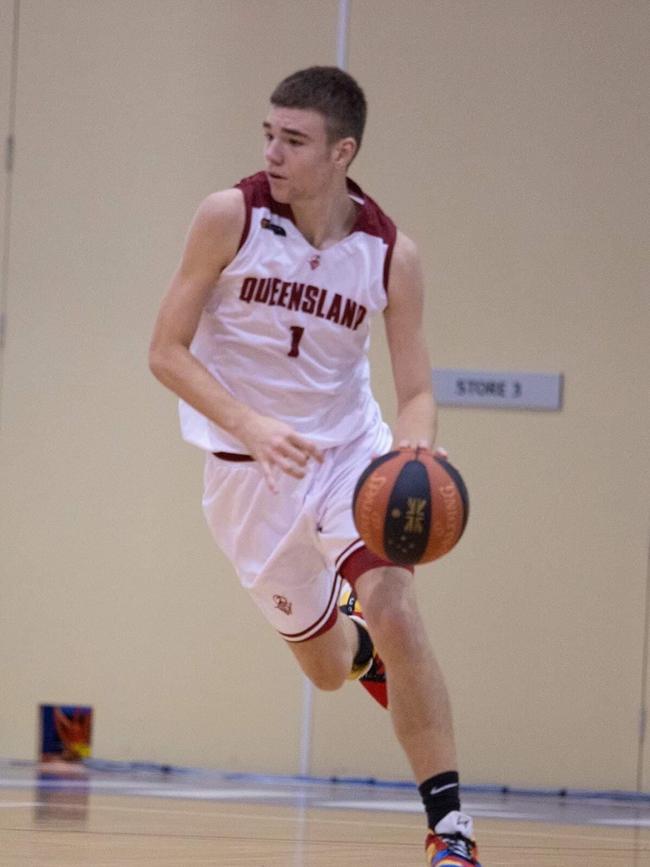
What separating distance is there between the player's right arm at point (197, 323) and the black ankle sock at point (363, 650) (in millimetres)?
1218

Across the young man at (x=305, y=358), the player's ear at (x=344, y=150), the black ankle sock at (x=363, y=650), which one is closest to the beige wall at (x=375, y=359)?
the black ankle sock at (x=363, y=650)

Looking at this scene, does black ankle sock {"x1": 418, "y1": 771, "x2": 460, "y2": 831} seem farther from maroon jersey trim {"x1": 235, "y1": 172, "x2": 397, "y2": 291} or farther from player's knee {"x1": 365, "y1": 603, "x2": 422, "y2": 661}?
maroon jersey trim {"x1": 235, "y1": 172, "x2": 397, "y2": 291}

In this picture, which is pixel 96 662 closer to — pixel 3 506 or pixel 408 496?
pixel 3 506

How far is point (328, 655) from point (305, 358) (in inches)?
35.2

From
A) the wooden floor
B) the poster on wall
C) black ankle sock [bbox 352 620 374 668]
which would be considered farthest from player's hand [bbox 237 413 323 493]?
the poster on wall

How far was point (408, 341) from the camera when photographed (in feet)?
13.1

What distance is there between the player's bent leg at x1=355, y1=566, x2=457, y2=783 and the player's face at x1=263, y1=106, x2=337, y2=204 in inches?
41.1

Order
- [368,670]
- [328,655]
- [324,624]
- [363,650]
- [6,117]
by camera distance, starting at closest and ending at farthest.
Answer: [324,624] → [328,655] → [363,650] → [368,670] → [6,117]

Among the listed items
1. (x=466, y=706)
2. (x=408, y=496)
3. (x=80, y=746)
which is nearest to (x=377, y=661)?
(x=408, y=496)

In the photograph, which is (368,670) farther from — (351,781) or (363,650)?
(351,781)

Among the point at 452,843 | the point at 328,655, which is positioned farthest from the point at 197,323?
the point at 452,843

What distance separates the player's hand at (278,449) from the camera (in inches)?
135

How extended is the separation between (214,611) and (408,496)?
178 inches

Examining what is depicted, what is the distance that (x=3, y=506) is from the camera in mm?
8031
